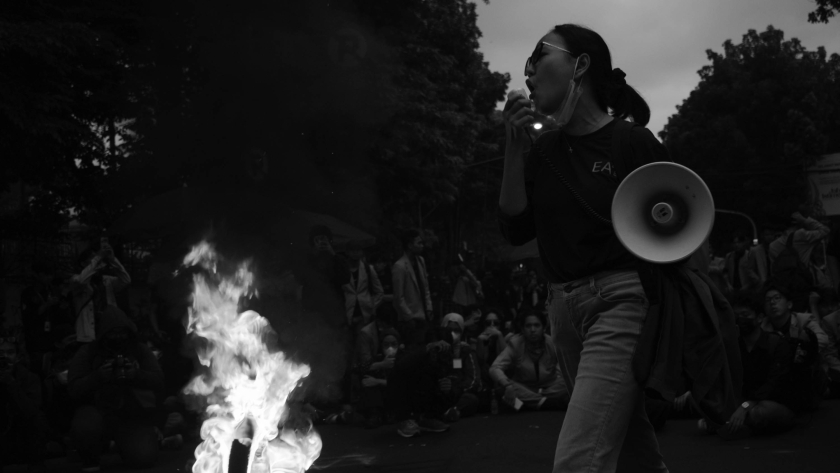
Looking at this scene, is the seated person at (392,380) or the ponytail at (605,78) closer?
the ponytail at (605,78)

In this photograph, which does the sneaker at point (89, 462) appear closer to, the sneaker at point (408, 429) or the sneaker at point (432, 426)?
the sneaker at point (408, 429)

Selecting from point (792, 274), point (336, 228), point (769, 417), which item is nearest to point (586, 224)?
point (769, 417)

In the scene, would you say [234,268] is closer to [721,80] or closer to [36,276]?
[36,276]

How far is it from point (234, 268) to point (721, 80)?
3495 centimetres

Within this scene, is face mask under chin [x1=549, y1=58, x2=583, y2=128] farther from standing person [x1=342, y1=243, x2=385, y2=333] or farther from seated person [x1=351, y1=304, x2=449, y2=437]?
standing person [x1=342, y1=243, x2=385, y2=333]

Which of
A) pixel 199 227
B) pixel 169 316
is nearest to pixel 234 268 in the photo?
pixel 199 227

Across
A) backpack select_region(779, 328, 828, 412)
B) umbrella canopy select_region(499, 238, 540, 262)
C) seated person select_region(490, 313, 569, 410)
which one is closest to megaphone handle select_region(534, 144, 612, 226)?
A: backpack select_region(779, 328, 828, 412)

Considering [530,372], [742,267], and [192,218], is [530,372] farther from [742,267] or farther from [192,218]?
[742,267]

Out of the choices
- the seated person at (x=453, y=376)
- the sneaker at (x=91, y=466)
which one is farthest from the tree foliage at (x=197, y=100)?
the sneaker at (x=91, y=466)

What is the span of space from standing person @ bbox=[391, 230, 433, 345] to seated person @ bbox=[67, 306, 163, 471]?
8.36 feet

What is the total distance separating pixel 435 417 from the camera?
26.5ft

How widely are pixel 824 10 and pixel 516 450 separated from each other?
27.8ft

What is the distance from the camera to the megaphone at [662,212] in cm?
249

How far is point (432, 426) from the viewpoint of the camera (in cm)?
799
